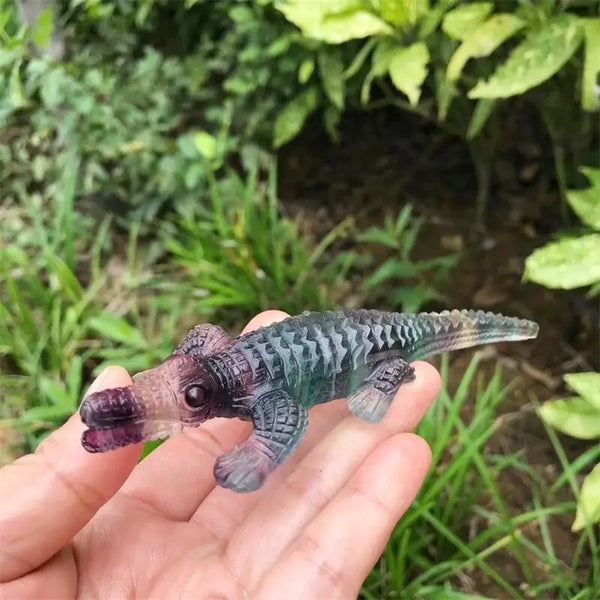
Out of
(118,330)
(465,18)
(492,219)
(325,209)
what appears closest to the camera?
(465,18)

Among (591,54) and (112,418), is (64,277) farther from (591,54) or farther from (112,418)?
(591,54)

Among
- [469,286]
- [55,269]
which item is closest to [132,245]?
[55,269]

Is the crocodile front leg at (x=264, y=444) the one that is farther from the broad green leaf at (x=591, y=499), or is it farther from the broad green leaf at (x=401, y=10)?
the broad green leaf at (x=401, y=10)

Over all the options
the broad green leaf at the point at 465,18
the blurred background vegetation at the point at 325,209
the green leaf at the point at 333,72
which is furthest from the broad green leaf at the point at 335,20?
the green leaf at the point at 333,72

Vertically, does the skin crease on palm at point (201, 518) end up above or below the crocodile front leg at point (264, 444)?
below

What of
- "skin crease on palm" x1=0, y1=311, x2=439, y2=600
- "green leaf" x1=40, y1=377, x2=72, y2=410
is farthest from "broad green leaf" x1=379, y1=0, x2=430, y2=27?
"green leaf" x1=40, y1=377, x2=72, y2=410

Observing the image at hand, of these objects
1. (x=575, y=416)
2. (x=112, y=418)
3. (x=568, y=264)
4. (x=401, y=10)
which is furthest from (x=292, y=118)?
(x=112, y=418)
